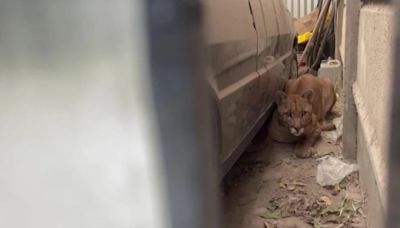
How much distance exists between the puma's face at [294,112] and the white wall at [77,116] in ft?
6.80

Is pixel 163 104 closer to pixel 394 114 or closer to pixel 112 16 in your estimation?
pixel 112 16

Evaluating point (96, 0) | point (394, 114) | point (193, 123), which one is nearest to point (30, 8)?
point (96, 0)

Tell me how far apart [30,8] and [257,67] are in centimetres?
140

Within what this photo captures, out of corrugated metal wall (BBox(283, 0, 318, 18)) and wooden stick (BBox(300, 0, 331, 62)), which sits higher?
corrugated metal wall (BBox(283, 0, 318, 18))

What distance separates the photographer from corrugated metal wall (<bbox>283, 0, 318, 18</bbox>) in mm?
5297

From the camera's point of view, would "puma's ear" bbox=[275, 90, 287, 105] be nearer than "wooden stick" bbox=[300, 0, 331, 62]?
Yes

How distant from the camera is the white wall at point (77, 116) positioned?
35cm

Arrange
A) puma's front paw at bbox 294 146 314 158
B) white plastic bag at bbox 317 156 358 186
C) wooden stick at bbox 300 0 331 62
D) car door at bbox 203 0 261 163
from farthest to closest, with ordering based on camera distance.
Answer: wooden stick at bbox 300 0 331 62, puma's front paw at bbox 294 146 314 158, white plastic bag at bbox 317 156 358 186, car door at bbox 203 0 261 163

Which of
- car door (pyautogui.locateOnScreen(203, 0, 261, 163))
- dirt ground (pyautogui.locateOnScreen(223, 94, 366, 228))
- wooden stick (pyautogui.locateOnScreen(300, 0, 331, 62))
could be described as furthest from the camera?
wooden stick (pyautogui.locateOnScreen(300, 0, 331, 62))

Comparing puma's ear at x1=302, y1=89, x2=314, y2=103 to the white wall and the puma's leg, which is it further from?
the white wall

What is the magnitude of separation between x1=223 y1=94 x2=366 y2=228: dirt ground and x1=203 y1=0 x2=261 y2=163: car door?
30 centimetres

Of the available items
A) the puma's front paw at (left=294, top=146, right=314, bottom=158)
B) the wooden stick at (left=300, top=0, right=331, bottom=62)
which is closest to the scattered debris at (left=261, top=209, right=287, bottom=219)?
the puma's front paw at (left=294, top=146, right=314, bottom=158)

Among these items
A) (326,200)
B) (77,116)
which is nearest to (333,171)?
(326,200)

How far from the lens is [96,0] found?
35 centimetres
